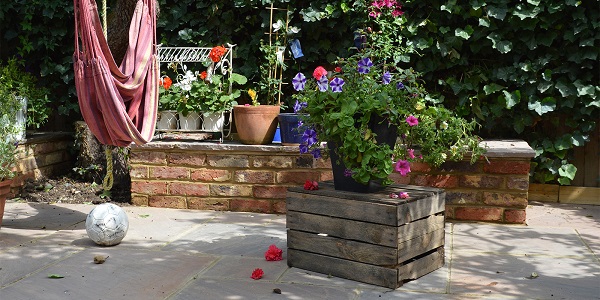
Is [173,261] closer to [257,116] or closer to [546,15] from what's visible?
[257,116]

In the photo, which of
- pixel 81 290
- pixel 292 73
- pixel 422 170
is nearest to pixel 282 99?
pixel 292 73

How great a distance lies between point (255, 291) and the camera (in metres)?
3.26

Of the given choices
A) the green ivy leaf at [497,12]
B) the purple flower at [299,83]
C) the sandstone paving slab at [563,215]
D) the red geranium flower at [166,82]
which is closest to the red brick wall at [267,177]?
the sandstone paving slab at [563,215]

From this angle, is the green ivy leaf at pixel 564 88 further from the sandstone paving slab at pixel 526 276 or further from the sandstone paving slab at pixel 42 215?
the sandstone paving slab at pixel 42 215

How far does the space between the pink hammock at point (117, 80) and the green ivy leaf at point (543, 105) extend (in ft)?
8.38

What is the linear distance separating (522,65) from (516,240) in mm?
1409

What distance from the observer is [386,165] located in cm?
335

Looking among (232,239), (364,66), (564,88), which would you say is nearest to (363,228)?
(364,66)

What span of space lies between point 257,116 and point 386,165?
1.76m

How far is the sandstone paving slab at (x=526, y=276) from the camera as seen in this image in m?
3.25

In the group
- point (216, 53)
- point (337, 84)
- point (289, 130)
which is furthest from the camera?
point (216, 53)

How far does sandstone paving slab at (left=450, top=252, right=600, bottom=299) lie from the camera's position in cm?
325

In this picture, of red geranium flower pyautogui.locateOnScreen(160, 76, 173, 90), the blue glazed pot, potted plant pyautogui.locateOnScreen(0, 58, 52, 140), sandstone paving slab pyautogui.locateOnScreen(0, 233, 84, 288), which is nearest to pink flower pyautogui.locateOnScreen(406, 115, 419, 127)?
the blue glazed pot

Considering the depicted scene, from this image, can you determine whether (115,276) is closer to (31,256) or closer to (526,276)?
(31,256)
